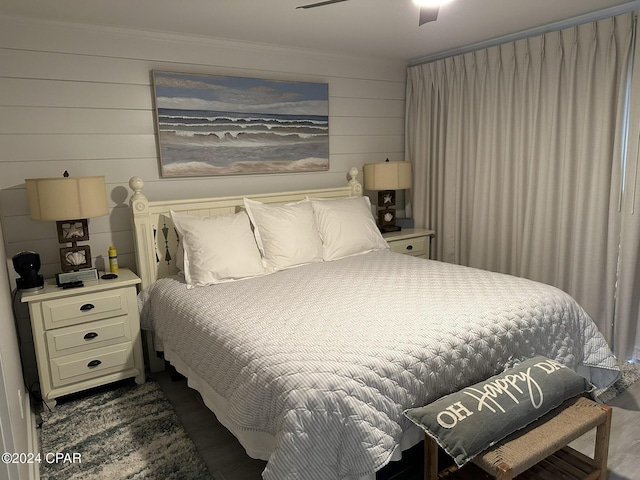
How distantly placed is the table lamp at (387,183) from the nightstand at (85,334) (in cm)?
214

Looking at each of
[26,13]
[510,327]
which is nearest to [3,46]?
[26,13]

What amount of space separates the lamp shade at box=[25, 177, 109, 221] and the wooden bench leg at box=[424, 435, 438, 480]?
7.16 ft

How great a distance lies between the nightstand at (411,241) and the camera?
395 centimetres

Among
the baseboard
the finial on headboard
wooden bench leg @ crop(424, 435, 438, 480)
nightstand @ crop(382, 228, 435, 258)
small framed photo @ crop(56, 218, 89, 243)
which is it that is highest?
the finial on headboard

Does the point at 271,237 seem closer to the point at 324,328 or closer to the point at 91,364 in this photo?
the point at 324,328

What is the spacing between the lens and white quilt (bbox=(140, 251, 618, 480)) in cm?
161

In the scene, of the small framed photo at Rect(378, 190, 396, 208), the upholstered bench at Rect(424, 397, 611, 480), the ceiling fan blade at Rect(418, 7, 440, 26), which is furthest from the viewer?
the small framed photo at Rect(378, 190, 396, 208)

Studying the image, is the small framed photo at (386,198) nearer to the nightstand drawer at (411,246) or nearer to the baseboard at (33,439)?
the nightstand drawer at (411,246)

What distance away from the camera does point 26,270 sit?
262 centimetres

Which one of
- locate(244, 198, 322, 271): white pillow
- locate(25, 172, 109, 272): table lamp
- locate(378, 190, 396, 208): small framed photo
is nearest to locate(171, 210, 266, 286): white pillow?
locate(244, 198, 322, 271): white pillow

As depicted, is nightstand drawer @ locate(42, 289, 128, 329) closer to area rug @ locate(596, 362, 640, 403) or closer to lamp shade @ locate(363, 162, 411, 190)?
lamp shade @ locate(363, 162, 411, 190)

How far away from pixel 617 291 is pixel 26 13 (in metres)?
4.06

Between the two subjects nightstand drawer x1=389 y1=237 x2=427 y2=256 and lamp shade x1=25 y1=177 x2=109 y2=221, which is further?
nightstand drawer x1=389 y1=237 x2=427 y2=256

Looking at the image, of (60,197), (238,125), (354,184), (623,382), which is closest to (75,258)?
(60,197)
